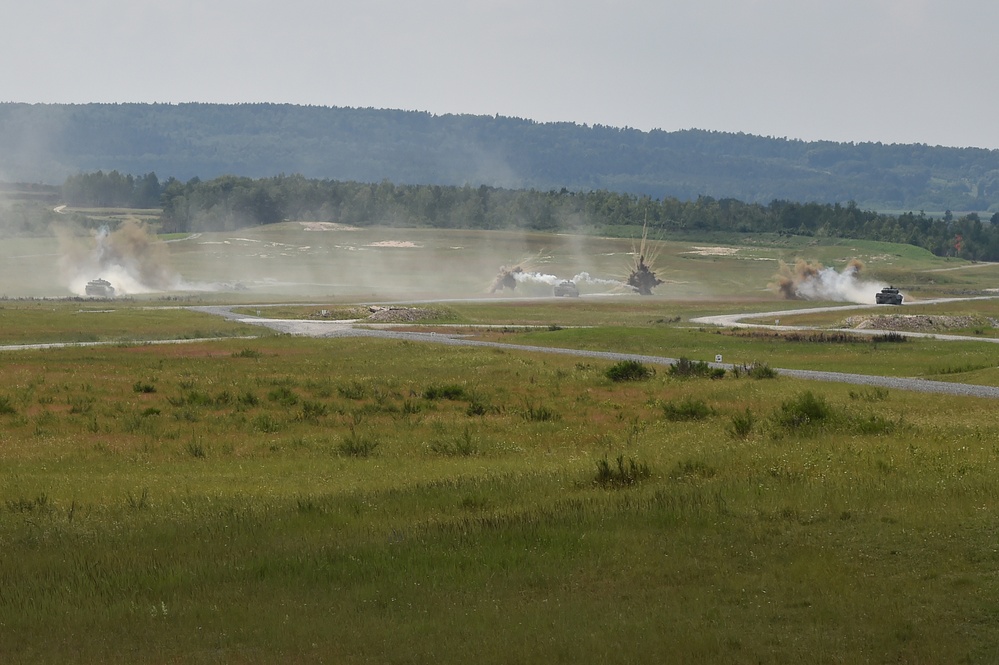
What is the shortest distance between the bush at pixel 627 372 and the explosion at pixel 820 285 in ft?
315

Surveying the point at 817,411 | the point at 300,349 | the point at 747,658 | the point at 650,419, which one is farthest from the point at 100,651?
the point at 300,349

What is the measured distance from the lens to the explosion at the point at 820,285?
14088cm

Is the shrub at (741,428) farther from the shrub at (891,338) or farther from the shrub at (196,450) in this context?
the shrub at (891,338)

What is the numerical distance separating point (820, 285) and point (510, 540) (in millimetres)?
132004

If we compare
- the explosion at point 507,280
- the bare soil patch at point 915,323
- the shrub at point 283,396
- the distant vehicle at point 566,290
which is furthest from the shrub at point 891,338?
the explosion at point 507,280

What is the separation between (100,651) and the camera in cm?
1262

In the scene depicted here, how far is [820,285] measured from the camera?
143 meters

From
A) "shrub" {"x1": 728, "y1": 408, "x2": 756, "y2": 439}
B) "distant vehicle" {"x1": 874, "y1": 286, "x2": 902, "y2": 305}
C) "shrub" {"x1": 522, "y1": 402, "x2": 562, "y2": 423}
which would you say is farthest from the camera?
"distant vehicle" {"x1": 874, "y1": 286, "x2": 902, "y2": 305}

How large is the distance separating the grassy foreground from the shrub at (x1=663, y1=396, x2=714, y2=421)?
0.67m

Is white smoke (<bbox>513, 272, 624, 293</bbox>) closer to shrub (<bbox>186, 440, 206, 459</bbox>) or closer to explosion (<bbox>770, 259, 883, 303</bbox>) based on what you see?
explosion (<bbox>770, 259, 883, 303</bbox>)

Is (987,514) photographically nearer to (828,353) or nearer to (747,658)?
(747,658)

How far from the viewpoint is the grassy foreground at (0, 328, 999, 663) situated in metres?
12.8

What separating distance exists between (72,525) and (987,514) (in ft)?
45.5

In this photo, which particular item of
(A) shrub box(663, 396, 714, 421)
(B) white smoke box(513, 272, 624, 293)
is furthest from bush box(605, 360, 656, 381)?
(B) white smoke box(513, 272, 624, 293)
